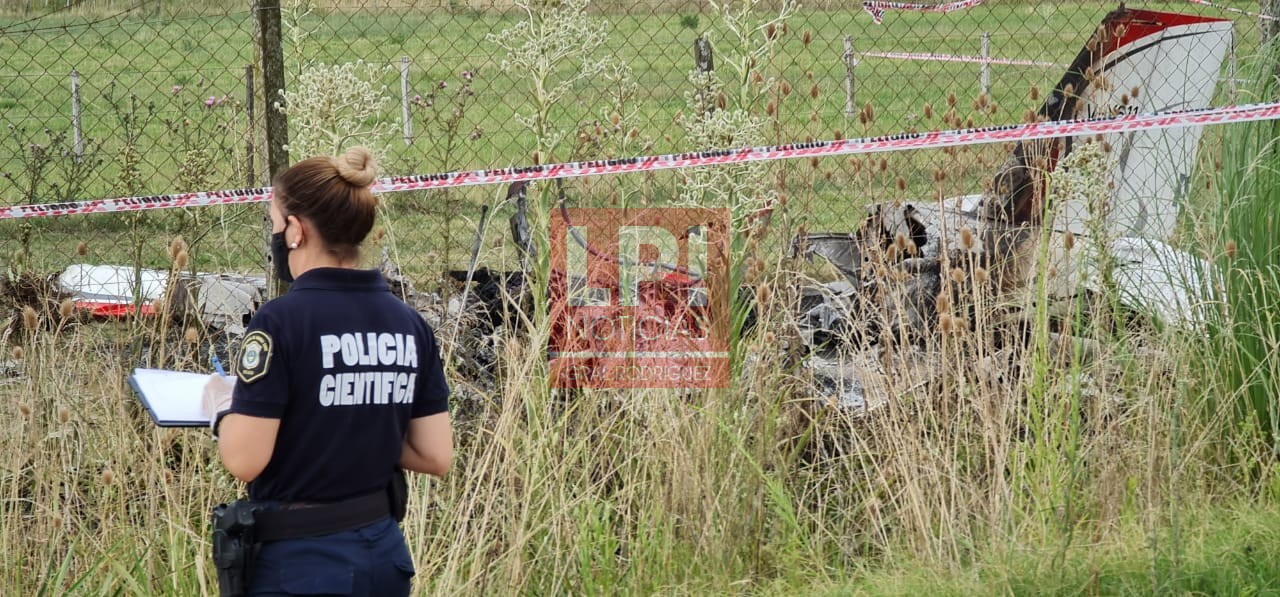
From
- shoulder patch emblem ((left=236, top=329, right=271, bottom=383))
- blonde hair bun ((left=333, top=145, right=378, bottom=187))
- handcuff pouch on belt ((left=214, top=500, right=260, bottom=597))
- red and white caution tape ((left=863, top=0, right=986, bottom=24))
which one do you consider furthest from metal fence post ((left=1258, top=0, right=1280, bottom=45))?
handcuff pouch on belt ((left=214, top=500, right=260, bottom=597))

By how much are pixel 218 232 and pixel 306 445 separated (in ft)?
17.1

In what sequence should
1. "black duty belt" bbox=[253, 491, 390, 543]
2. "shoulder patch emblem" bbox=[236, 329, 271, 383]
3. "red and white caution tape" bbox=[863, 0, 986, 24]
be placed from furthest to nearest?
"red and white caution tape" bbox=[863, 0, 986, 24]
"black duty belt" bbox=[253, 491, 390, 543]
"shoulder patch emblem" bbox=[236, 329, 271, 383]

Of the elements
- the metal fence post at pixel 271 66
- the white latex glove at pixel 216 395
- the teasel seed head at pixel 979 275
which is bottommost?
the white latex glove at pixel 216 395

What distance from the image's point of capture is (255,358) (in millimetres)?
2332

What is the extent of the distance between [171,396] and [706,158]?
2109 mm

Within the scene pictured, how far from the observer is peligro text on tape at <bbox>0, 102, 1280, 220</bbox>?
415cm

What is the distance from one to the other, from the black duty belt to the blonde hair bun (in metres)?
0.63

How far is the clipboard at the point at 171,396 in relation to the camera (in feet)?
7.87

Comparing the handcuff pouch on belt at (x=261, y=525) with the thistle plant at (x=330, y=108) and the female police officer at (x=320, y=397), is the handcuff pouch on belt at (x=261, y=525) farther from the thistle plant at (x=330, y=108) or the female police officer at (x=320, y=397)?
the thistle plant at (x=330, y=108)

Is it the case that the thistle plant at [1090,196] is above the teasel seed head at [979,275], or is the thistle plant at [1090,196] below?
above

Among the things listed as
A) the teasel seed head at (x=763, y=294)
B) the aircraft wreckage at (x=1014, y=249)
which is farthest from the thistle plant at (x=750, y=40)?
the teasel seed head at (x=763, y=294)


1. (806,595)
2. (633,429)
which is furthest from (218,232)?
(806,595)

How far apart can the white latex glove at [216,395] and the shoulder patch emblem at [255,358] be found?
0.15 meters

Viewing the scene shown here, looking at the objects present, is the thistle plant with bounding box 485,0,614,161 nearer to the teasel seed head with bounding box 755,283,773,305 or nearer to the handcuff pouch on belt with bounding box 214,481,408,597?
the teasel seed head with bounding box 755,283,773,305
